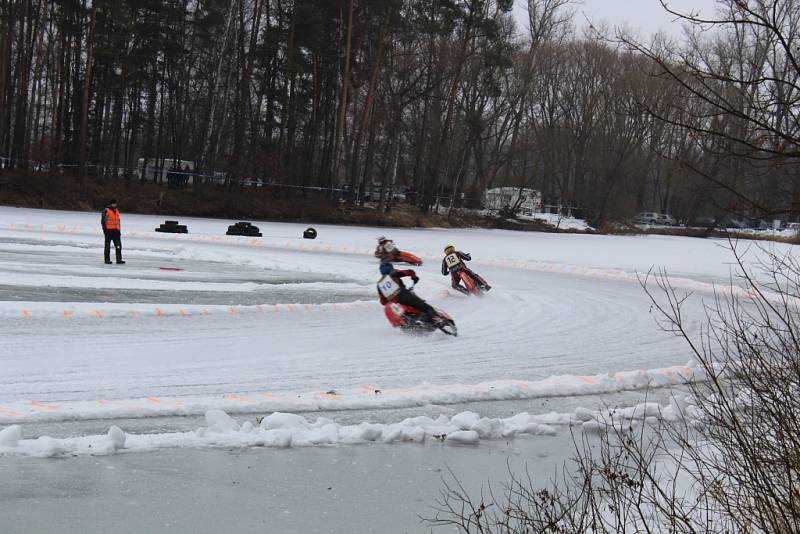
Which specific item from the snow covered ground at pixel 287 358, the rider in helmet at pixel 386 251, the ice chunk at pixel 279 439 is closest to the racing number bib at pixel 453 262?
the snow covered ground at pixel 287 358

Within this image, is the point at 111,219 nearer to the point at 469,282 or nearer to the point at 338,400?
the point at 469,282

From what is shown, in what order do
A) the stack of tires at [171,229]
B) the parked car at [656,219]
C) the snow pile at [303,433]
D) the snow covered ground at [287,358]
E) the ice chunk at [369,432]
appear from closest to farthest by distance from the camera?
the snow pile at [303,433], the ice chunk at [369,432], the snow covered ground at [287,358], the stack of tires at [171,229], the parked car at [656,219]

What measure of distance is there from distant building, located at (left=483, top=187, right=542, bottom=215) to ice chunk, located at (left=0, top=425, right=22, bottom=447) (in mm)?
55325

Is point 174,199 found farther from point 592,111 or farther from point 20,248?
point 592,111

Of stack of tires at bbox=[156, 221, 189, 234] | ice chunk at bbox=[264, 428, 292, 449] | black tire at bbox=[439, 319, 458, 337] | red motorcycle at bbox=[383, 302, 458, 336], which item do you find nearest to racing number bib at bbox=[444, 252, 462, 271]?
black tire at bbox=[439, 319, 458, 337]

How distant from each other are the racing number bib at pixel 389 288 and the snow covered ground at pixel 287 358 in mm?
693

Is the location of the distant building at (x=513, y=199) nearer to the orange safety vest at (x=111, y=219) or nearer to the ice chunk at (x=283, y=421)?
the orange safety vest at (x=111, y=219)

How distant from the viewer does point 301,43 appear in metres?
48.0

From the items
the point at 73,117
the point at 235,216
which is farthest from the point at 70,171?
the point at 235,216

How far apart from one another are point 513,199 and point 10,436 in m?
60.9

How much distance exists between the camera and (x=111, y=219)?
19703 millimetres

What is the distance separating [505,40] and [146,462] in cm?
4972

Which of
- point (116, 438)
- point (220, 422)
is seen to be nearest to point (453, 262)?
point (220, 422)

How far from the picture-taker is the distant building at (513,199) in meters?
61.8
